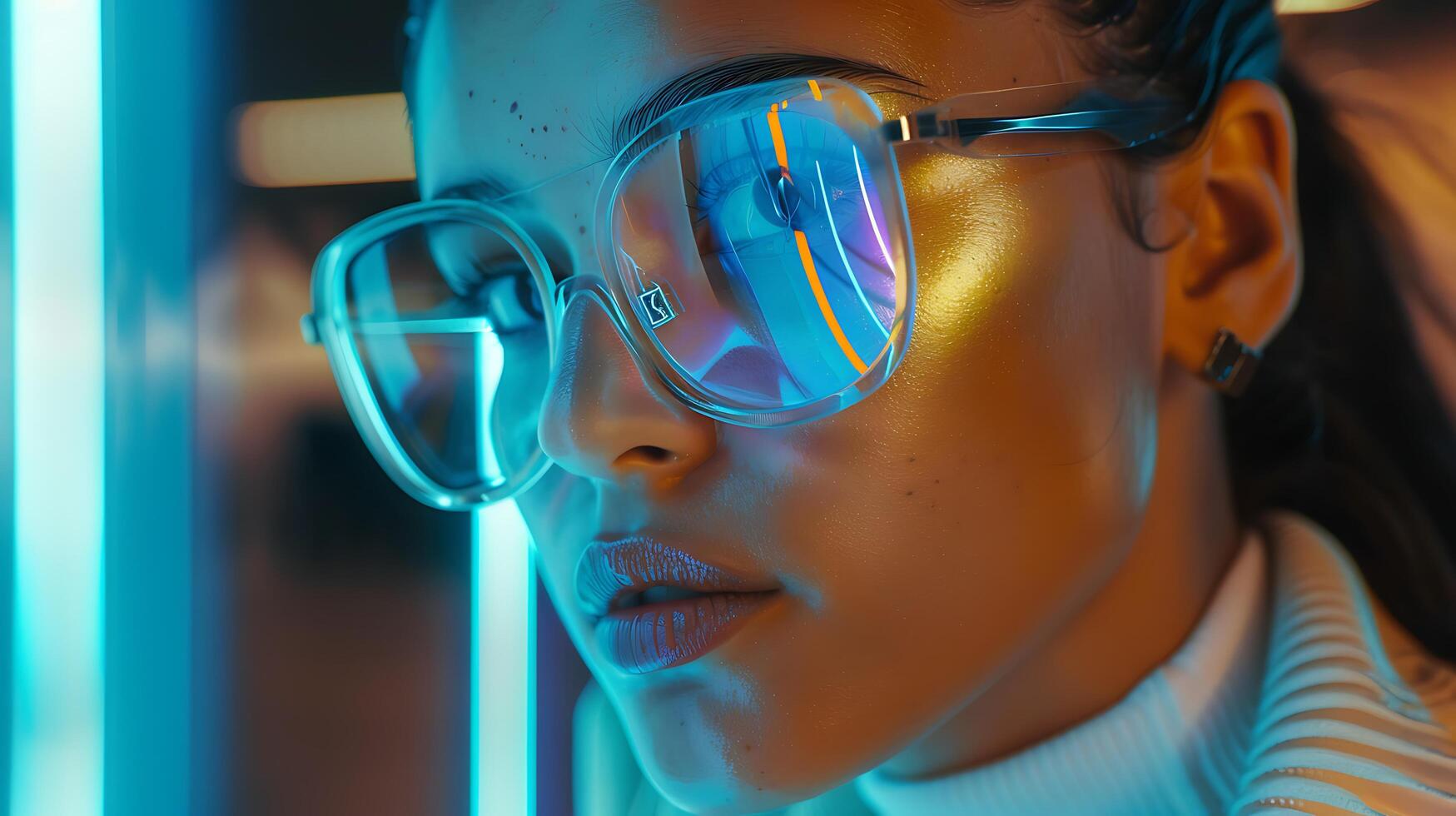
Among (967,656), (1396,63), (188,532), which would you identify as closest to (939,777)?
(967,656)

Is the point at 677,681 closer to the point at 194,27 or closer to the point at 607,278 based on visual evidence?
the point at 607,278

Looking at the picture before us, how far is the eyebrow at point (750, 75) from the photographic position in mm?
580

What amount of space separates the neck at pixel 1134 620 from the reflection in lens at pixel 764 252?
0.35 meters

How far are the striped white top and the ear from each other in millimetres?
238

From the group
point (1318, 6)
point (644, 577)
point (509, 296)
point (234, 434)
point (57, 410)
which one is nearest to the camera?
point (644, 577)

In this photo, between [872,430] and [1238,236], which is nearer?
[872,430]

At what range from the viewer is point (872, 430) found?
606 mm

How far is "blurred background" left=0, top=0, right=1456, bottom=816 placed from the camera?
875 millimetres

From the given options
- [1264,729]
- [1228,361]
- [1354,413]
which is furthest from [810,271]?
[1354,413]

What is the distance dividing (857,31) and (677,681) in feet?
1.43

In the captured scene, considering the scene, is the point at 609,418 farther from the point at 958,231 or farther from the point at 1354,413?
the point at 1354,413

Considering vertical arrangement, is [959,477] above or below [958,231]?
below

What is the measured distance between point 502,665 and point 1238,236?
2.70ft

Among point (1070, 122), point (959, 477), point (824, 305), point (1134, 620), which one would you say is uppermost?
point (1070, 122)
